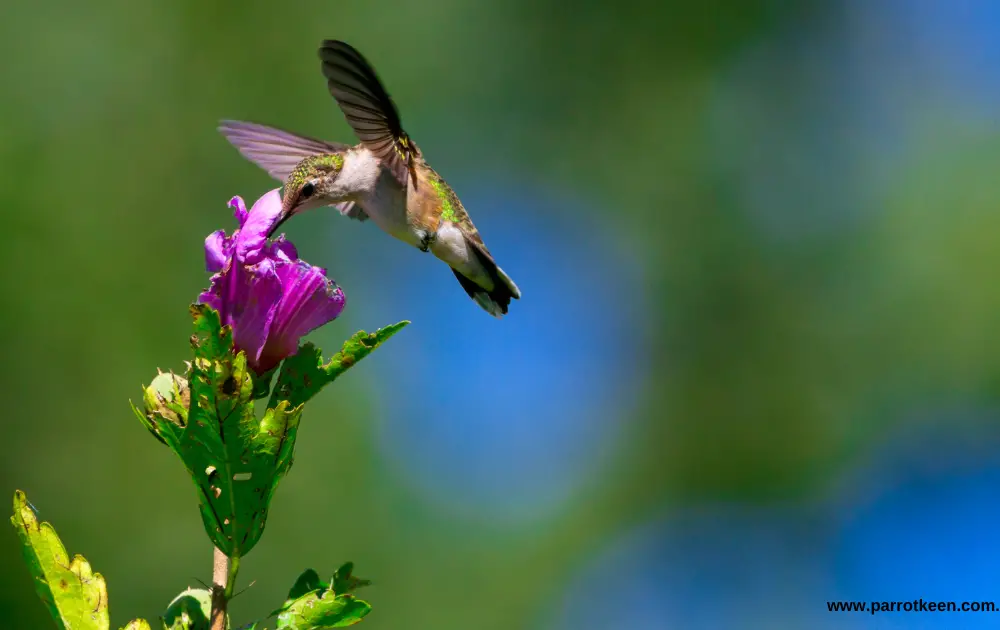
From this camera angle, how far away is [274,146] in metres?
3.24

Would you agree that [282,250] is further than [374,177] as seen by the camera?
No

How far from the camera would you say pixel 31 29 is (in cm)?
854

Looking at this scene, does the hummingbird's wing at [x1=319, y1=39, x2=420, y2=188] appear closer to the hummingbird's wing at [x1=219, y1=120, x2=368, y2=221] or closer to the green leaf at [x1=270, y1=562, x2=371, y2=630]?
the hummingbird's wing at [x1=219, y1=120, x2=368, y2=221]

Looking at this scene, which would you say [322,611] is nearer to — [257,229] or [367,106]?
[257,229]

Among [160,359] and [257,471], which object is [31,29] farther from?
[257,471]

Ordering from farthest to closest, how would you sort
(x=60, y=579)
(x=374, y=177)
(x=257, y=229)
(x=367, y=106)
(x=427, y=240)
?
(x=427, y=240)
(x=374, y=177)
(x=367, y=106)
(x=257, y=229)
(x=60, y=579)

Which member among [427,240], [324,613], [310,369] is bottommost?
[324,613]

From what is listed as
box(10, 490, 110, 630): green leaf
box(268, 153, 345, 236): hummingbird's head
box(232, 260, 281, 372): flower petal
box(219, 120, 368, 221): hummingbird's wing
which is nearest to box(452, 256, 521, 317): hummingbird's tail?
box(219, 120, 368, 221): hummingbird's wing

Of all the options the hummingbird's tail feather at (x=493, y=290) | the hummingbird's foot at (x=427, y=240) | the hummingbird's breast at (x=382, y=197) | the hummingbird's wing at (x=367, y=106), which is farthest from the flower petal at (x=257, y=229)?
the hummingbird's tail feather at (x=493, y=290)

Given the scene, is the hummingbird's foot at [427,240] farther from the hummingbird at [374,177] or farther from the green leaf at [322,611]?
the green leaf at [322,611]

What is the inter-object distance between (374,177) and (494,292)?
62cm

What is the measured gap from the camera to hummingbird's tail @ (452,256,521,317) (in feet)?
10.8

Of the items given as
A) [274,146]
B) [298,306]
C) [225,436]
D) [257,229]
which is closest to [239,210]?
[257,229]

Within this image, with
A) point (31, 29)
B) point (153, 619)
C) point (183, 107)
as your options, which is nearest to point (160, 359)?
point (153, 619)
